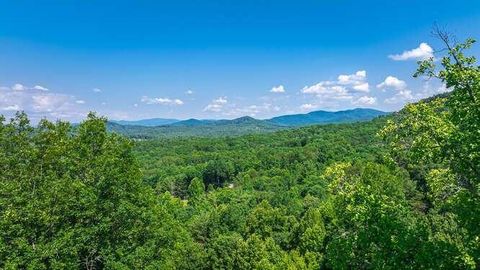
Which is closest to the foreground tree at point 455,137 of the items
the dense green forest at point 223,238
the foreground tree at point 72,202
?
the dense green forest at point 223,238

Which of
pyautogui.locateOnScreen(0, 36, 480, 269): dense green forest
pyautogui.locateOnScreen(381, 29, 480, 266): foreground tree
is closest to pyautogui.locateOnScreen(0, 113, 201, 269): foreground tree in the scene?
pyautogui.locateOnScreen(0, 36, 480, 269): dense green forest

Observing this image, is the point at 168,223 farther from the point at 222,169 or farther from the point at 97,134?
the point at 222,169

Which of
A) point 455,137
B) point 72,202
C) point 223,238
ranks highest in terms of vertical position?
point 455,137

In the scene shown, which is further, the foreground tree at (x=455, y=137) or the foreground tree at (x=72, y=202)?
the foreground tree at (x=72, y=202)

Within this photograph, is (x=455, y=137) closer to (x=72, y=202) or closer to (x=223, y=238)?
(x=72, y=202)

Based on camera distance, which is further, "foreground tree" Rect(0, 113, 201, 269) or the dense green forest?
"foreground tree" Rect(0, 113, 201, 269)

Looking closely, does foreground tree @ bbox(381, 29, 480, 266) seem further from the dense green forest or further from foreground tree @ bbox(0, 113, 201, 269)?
foreground tree @ bbox(0, 113, 201, 269)

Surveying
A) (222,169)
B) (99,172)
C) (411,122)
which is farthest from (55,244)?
(222,169)

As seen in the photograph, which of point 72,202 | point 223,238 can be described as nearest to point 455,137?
point 72,202

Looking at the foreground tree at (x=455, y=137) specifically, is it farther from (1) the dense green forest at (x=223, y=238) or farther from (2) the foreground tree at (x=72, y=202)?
(2) the foreground tree at (x=72, y=202)

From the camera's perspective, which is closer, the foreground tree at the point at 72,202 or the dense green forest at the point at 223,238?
the dense green forest at the point at 223,238

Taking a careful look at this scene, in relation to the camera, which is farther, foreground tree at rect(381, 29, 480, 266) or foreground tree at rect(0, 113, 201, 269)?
foreground tree at rect(0, 113, 201, 269)
